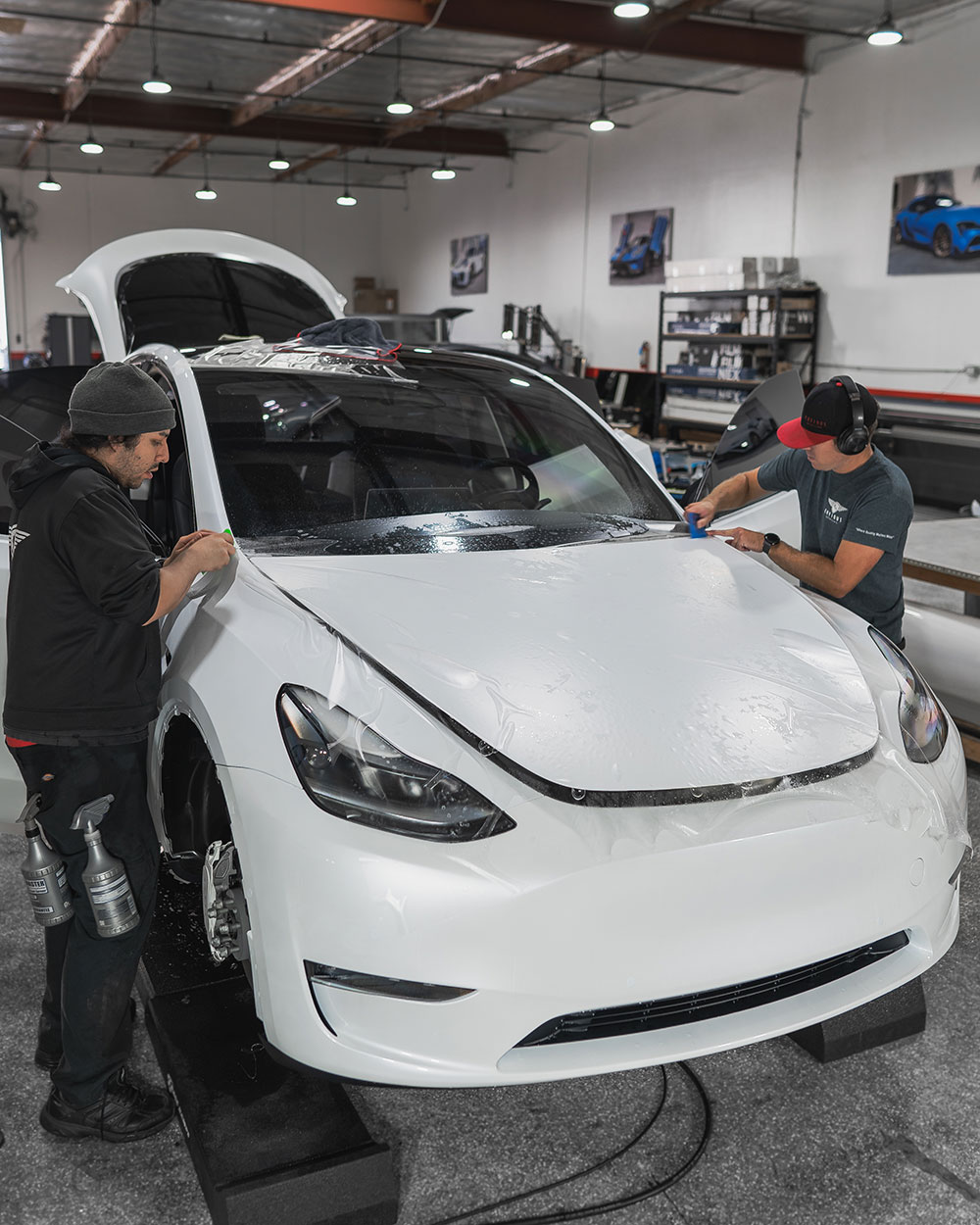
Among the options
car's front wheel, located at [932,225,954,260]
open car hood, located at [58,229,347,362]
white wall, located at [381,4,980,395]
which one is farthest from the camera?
white wall, located at [381,4,980,395]

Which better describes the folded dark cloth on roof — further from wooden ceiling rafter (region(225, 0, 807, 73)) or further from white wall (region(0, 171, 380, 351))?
white wall (region(0, 171, 380, 351))

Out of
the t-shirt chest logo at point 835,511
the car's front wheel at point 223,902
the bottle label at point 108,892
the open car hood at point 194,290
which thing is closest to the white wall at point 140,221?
the open car hood at point 194,290

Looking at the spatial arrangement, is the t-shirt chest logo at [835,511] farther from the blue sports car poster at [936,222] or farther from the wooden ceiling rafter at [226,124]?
the wooden ceiling rafter at [226,124]

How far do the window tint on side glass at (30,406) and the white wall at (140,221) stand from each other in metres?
18.5

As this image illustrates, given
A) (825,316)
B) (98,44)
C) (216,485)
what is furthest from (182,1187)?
(98,44)

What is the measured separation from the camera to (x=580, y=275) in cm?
1614

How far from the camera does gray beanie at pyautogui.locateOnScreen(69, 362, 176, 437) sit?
185 cm

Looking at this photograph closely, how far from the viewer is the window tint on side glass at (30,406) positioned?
2.83 m

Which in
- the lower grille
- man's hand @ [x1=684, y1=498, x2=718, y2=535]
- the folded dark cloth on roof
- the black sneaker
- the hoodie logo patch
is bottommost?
the black sneaker

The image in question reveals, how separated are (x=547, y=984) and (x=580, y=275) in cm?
1570

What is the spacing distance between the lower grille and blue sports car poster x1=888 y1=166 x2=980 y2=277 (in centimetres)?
965

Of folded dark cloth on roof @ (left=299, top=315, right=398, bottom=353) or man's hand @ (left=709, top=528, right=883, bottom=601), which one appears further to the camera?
folded dark cloth on roof @ (left=299, top=315, right=398, bottom=353)

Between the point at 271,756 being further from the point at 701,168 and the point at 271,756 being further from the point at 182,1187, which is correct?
the point at 701,168

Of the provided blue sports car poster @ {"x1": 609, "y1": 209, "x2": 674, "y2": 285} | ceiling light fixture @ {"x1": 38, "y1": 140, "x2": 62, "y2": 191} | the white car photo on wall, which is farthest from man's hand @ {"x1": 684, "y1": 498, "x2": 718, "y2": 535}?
ceiling light fixture @ {"x1": 38, "y1": 140, "x2": 62, "y2": 191}
